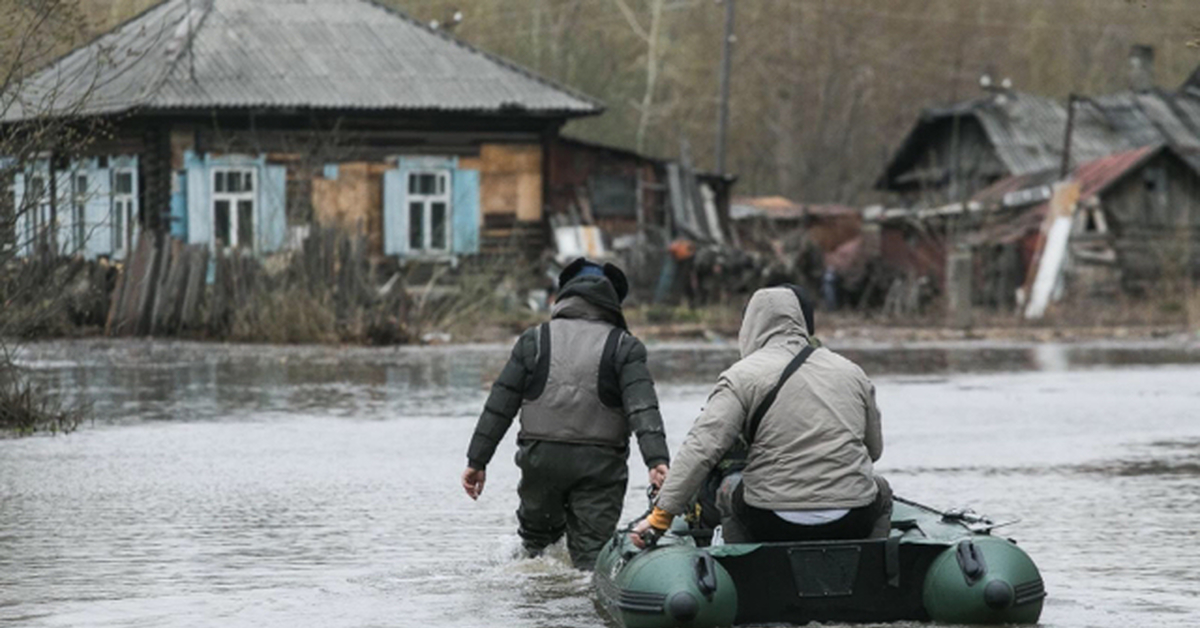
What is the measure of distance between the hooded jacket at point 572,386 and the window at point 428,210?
28.3m

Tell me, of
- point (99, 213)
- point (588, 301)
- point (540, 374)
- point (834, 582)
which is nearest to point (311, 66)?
point (99, 213)

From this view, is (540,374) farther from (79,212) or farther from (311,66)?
(311,66)

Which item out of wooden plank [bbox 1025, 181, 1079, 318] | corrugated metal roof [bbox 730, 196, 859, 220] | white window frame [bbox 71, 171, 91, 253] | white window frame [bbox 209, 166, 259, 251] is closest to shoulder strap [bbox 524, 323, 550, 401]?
white window frame [bbox 71, 171, 91, 253]

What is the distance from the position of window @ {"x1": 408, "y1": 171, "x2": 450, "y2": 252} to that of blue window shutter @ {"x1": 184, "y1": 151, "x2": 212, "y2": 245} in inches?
140

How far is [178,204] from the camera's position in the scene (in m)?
35.8

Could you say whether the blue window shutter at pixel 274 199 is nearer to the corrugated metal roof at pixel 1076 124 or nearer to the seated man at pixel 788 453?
the corrugated metal roof at pixel 1076 124

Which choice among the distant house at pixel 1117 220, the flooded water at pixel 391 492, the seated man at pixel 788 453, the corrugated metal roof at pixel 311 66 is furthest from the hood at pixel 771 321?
the distant house at pixel 1117 220

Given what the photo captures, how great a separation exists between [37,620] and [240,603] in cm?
83

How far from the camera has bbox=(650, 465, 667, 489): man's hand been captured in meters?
8.41

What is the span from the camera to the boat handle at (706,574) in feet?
24.3

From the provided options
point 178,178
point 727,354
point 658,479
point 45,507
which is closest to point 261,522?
point 45,507

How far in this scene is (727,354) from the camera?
28.6 m

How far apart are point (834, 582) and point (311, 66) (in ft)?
100

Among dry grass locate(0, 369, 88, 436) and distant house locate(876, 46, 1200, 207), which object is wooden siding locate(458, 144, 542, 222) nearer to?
distant house locate(876, 46, 1200, 207)
